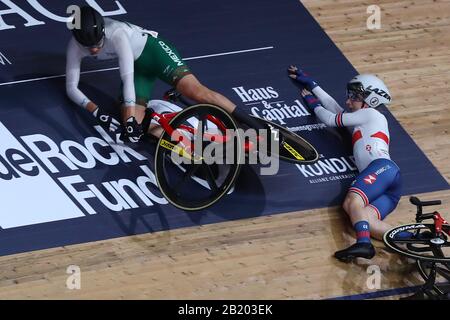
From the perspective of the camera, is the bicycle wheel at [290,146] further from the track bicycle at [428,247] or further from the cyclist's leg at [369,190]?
the track bicycle at [428,247]

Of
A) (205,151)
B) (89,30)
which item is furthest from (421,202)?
(89,30)

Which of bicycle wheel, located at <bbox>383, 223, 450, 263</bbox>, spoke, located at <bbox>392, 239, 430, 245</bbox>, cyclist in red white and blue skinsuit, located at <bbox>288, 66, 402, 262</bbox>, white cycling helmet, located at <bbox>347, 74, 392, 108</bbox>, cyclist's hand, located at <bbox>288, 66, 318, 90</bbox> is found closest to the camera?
bicycle wheel, located at <bbox>383, 223, 450, 263</bbox>

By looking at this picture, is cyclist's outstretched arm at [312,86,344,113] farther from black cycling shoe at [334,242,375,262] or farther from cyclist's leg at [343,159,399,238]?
black cycling shoe at [334,242,375,262]

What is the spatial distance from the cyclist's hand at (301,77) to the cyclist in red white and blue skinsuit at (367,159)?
170 mm

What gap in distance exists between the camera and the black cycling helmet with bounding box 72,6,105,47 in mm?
9609

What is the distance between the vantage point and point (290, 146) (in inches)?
380

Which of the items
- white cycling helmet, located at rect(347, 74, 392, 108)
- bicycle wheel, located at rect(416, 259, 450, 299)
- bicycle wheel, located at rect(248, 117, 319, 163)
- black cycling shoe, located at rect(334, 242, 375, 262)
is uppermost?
white cycling helmet, located at rect(347, 74, 392, 108)

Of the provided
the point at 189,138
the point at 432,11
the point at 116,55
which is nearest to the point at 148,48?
the point at 116,55

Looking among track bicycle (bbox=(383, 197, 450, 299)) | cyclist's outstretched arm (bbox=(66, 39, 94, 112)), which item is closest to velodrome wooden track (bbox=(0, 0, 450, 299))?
track bicycle (bbox=(383, 197, 450, 299))

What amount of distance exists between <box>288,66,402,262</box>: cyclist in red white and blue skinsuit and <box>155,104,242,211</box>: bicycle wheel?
0.95m

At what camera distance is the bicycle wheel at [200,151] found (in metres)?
9.16

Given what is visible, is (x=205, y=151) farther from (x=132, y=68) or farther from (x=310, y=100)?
(x=310, y=100)

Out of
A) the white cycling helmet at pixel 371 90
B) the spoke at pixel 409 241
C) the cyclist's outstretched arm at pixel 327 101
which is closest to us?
the spoke at pixel 409 241

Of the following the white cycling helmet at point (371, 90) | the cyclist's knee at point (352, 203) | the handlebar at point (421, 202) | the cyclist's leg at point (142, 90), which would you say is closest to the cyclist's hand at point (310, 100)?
the white cycling helmet at point (371, 90)
